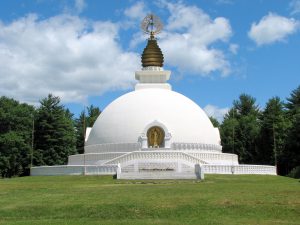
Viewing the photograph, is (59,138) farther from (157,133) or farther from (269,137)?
(269,137)

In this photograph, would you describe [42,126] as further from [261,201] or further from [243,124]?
[261,201]

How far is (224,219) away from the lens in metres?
14.3

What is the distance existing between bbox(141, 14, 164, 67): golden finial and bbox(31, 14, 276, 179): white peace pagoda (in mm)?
3928

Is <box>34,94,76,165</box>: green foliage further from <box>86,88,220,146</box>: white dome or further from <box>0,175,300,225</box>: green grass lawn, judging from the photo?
<box>0,175,300,225</box>: green grass lawn

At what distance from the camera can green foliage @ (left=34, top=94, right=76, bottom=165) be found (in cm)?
4953

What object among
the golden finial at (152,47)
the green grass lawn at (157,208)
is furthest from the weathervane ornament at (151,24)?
the green grass lawn at (157,208)

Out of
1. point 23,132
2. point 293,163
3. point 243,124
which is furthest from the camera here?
point 243,124

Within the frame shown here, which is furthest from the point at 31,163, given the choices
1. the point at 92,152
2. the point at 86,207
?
the point at 86,207

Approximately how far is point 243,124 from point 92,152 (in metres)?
22.6

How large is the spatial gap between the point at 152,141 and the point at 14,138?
15243 mm

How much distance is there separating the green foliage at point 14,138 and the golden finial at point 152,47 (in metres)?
13.6

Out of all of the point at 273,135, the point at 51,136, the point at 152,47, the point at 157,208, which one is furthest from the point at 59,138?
the point at 157,208

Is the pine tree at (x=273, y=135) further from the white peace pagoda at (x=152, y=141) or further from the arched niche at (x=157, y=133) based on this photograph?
the arched niche at (x=157, y=133)

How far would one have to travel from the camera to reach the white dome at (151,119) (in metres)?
39.4
